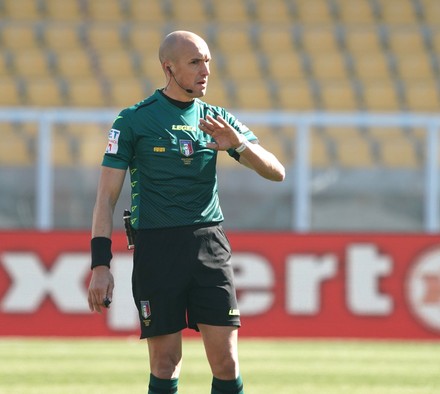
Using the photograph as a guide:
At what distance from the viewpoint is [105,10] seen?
17.5 m

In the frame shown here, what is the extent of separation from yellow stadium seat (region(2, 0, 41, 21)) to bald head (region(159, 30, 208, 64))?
12.0 metres

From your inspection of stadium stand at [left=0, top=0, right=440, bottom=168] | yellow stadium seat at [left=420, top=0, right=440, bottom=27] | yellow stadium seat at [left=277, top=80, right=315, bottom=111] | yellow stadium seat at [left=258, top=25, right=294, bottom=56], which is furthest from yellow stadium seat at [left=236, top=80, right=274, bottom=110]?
yellow stadium seat at [left=420, top=0, right=440, bottom=27]

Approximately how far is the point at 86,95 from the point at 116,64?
0.93 metres

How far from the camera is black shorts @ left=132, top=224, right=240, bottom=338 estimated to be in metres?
5.39

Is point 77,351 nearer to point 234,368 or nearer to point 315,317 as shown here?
point 315,317

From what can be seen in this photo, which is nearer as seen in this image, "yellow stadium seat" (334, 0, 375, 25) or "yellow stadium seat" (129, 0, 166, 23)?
"yellow stadium seat" (129, 0, 166, 23)

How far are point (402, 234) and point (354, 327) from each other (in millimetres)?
1004

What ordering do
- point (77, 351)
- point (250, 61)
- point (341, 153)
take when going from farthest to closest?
point (250, 61) < point (341, 153) < point (77, 351)

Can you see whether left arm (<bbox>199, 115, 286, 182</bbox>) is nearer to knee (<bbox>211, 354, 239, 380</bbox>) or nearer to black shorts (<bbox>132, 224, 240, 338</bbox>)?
black shorts (<bbox>132, 224, 240, 338</bbox>)

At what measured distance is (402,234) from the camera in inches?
475

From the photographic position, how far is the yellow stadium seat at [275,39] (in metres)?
17.0

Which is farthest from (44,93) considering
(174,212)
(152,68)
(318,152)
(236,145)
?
(236,145)

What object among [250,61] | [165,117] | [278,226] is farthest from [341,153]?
[165,117]

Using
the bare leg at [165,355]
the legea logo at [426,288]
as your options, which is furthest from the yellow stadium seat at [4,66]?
the bare leg at [165,355]
